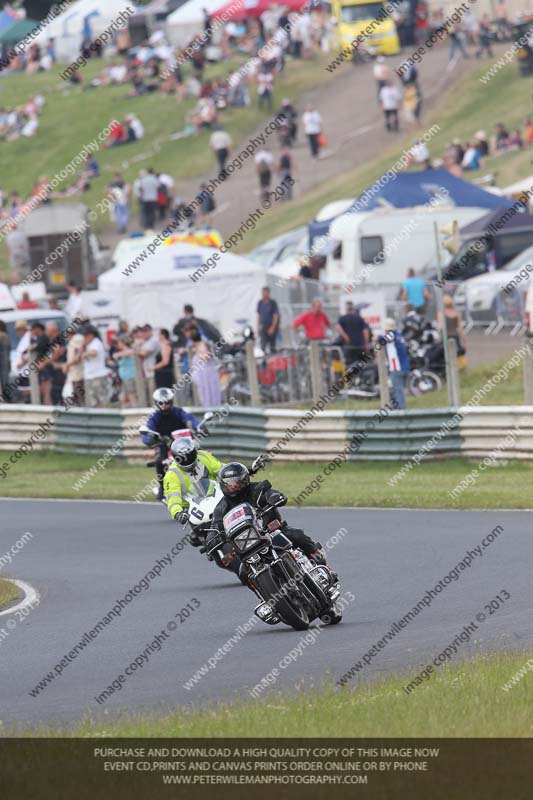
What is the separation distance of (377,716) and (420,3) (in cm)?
5145

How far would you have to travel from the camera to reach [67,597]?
47.3ft

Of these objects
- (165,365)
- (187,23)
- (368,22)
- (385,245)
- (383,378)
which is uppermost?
(187,23)

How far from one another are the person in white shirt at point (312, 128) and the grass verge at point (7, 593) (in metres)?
36.3

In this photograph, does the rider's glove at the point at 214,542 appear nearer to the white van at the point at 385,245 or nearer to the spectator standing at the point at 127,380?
the spectator standing at the point at 127,380

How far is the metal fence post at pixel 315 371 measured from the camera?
81.6 ft

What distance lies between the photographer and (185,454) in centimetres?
1454

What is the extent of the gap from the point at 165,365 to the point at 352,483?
492 centimetres

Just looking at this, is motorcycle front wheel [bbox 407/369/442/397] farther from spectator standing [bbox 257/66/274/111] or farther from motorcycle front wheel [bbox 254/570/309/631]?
spectator standing [bbox 257/66/274/111]

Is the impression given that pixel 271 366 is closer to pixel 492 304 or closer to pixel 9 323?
pixel 9 323

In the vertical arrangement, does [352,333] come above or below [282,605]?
above

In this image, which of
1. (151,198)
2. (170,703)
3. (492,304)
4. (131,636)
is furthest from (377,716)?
(151,198)
